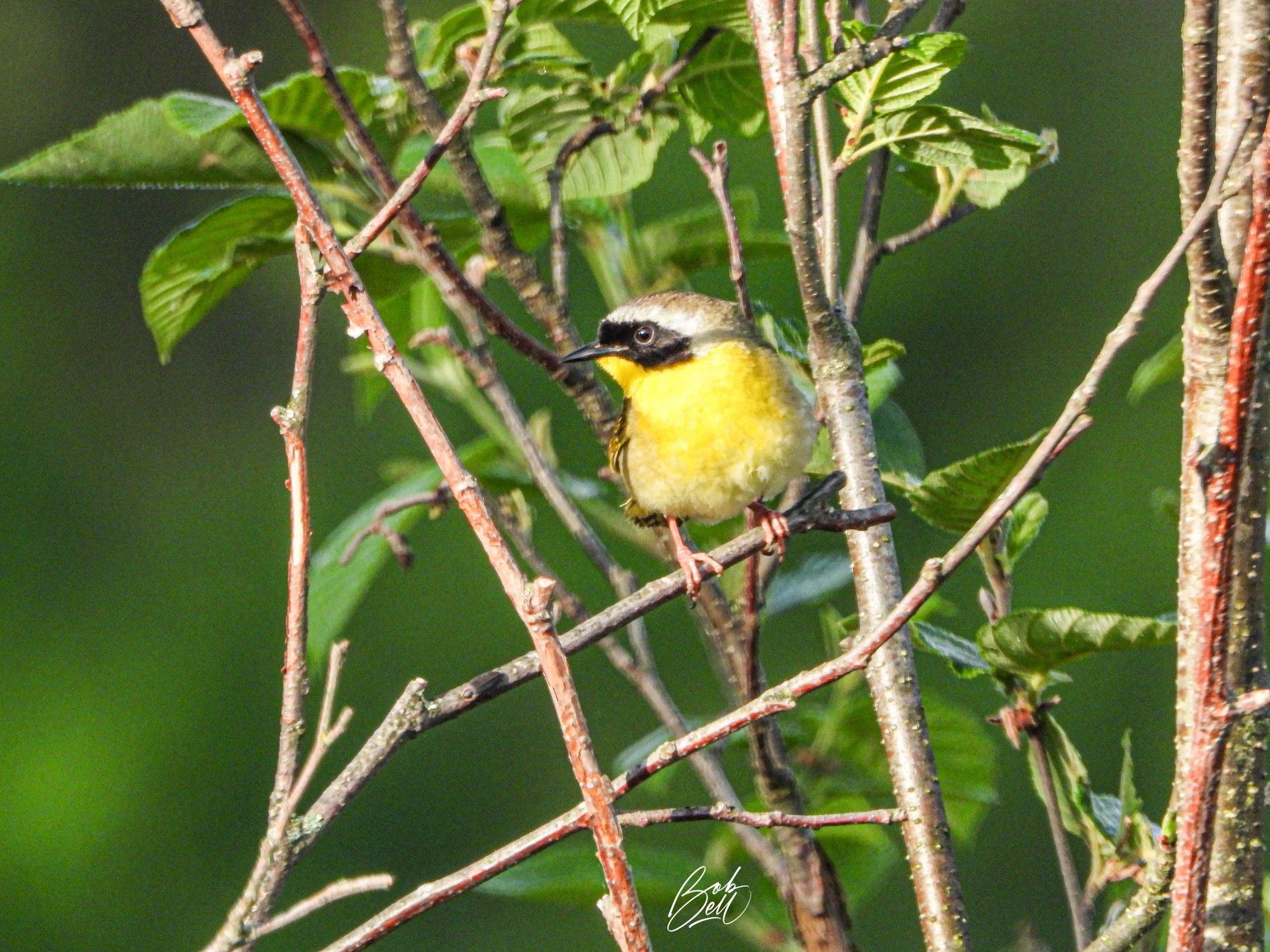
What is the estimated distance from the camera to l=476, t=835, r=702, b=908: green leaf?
4.14 feet

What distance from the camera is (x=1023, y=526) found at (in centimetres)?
123

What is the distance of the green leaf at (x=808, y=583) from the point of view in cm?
149

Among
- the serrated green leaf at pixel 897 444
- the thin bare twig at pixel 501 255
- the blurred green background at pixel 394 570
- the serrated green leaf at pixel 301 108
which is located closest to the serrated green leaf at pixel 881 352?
the serrated green leaf at pixel 897 444

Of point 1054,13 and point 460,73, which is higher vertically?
point 460,73

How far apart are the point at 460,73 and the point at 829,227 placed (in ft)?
1.56

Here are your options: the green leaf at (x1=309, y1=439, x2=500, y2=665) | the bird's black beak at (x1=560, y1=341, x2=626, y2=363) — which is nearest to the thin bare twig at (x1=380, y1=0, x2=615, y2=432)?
the bird's black beak at (x1=560, y1=341, x2=626, y2=363)

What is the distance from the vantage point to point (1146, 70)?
573cm

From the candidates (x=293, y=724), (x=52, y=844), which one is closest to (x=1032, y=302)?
(x=52, y=844)

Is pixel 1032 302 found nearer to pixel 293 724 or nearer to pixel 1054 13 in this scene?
pixel 1054 13

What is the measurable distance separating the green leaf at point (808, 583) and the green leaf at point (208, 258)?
1.86 feet

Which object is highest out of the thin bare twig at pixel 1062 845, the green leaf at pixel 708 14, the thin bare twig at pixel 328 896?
the green leaf at pixel 708 14

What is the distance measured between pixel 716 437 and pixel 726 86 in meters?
0.42

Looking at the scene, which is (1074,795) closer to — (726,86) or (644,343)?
(726,86)

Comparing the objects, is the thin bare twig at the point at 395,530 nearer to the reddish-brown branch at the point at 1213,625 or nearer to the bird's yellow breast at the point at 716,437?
the bird's yellow breast at the point at 716,437
